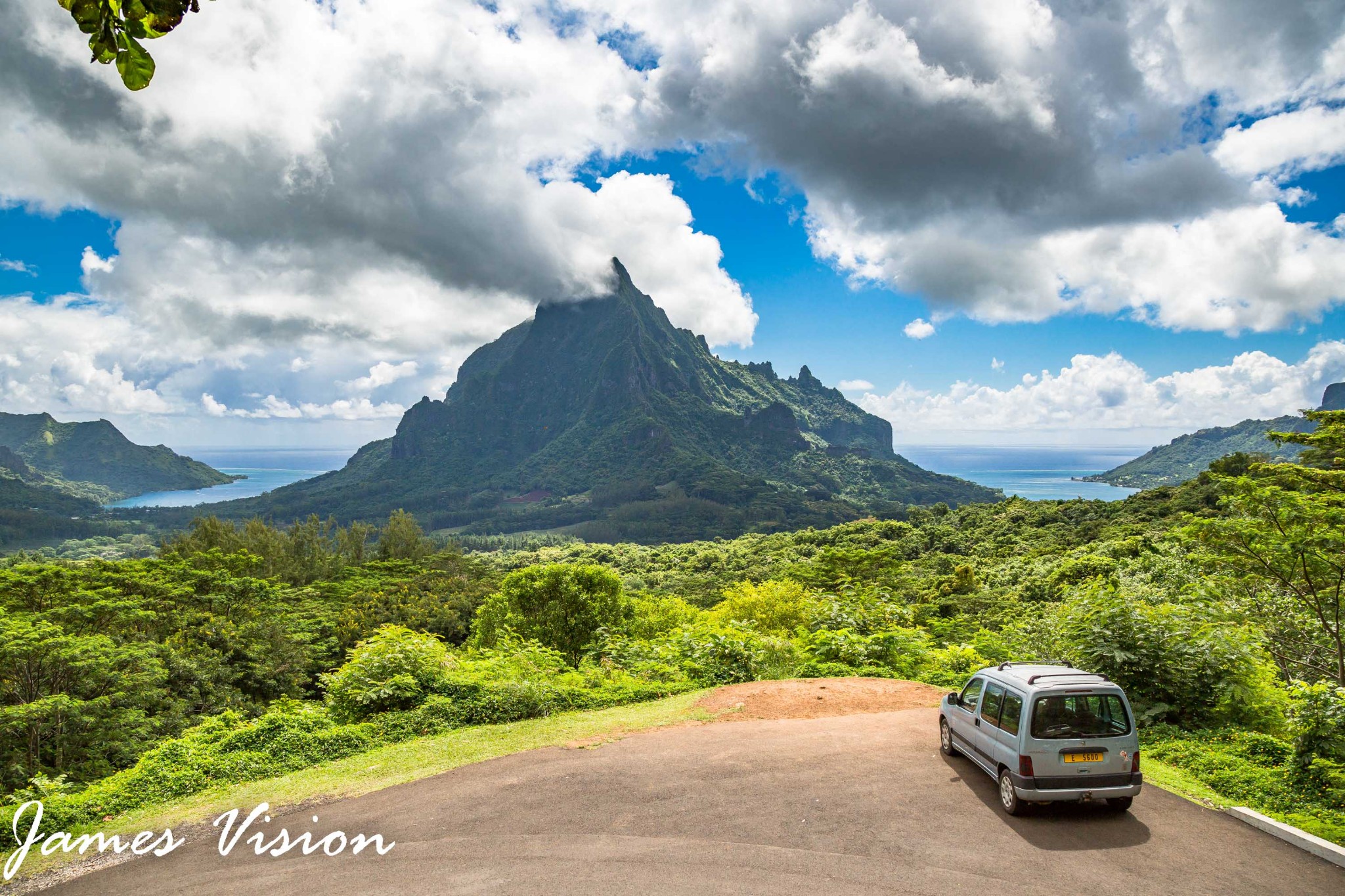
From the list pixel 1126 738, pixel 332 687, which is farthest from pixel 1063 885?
pixel 332 687

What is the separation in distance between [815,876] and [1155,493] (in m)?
82.7

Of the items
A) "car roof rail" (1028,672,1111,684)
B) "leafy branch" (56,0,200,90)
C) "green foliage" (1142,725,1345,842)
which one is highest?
"leafy branch" (56,0,200,90)

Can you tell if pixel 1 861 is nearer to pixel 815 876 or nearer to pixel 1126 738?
pixel 815 876

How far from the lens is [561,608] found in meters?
26.2

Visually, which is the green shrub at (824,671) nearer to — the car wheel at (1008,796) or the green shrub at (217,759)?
the car wheel at (1008,796)

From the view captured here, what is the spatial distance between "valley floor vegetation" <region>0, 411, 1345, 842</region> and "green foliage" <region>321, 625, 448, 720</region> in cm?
6

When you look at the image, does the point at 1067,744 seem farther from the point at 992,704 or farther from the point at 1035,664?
the point at 1035,664

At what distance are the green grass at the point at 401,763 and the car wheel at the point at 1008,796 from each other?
5874 millimetres

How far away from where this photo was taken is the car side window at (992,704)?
7.92m

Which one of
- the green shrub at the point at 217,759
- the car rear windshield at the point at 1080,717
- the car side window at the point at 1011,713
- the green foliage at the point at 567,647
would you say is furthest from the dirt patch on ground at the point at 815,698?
the green shrub at the point at 217,759

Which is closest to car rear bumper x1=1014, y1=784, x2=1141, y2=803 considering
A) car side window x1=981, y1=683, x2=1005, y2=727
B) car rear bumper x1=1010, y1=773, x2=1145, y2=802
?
car rear bumper x1=1010, y1=773, x2=1145, y2=802

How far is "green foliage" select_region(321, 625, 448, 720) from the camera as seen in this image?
12297mm

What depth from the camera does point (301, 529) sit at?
205ft

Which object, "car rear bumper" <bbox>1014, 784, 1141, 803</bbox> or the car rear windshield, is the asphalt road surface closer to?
"car rear bumper" <bbox>1014, 784, 1141, 803</bbox>
